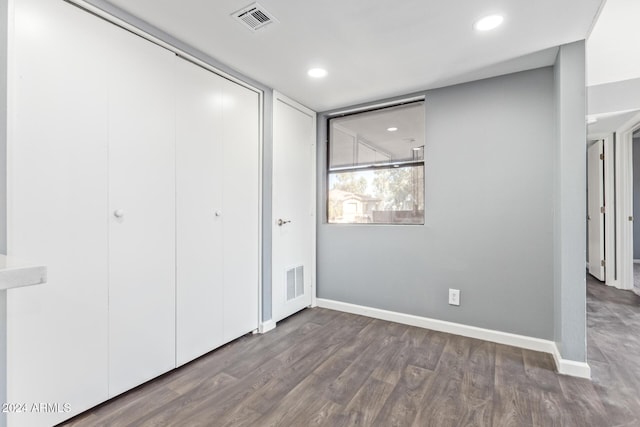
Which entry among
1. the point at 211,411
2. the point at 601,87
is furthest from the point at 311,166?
the point at 601,87

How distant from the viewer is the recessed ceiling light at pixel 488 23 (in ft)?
5.95

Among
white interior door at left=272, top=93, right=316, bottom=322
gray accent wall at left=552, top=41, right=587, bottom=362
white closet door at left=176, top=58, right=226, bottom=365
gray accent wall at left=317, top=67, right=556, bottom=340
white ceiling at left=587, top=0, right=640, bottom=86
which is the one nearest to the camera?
white ceiling at left=587, top=0, right=640, bottom=86

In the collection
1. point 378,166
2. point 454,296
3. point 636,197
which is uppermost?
point 378,166

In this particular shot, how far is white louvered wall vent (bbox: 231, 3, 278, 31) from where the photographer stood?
5.73 feet

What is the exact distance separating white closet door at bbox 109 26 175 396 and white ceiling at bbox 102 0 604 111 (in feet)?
1.06

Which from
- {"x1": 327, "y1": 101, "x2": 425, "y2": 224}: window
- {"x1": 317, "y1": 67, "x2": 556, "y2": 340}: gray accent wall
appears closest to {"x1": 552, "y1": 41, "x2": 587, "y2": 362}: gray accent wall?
{"x1": 317, "y1": 67, "x2": 556, "y2": 340}: gray accent wall

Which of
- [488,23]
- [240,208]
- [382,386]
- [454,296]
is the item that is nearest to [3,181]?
[240,208]

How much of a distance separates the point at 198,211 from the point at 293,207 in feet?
3.78

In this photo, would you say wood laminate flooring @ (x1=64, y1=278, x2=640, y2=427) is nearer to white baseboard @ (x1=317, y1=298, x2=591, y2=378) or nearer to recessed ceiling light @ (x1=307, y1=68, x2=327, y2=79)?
white baseboard @ (x1=317, y1=298, x2=591, y2=378)

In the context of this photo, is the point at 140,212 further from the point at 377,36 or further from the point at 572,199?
the point at 572,199

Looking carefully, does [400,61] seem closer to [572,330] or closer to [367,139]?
[367,139]

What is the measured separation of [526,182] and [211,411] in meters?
2.78

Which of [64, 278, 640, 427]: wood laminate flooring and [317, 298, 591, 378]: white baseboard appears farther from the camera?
[317, 298, 591, 378]: white baseboard

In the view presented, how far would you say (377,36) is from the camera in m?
2.03
